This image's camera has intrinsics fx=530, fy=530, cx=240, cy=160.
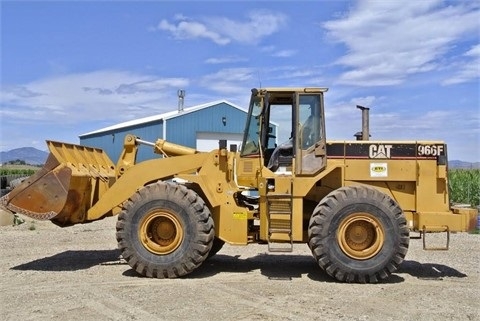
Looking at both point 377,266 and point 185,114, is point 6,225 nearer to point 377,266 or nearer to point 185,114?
point 185,114

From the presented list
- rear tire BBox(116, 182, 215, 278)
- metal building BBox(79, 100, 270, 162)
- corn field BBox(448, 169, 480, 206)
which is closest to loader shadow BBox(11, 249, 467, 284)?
rear tire BBox(116, 182, 215, 278)

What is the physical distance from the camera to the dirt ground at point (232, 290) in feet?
20.8

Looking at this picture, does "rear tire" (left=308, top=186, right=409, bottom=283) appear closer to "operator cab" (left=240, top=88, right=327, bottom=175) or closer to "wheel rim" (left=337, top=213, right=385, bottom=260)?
"wheel rim" (left=337, top=213, right=385, bottom=260)

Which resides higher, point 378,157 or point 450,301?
point 378,157

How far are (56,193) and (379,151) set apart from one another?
523 centimetres

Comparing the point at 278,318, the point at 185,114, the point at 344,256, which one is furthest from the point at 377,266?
the point at 185,114

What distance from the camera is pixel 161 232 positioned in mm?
8398

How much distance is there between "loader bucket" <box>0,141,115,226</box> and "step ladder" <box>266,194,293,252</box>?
317cm

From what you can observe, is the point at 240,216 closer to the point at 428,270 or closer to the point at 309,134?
the point at 309,134

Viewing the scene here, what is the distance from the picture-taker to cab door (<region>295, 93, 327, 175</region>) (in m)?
8.47

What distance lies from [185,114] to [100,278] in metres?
15.5

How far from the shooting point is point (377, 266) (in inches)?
309

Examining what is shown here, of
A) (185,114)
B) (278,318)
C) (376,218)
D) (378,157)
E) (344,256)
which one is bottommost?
(278,318)

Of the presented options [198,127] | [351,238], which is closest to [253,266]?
[351,238]
